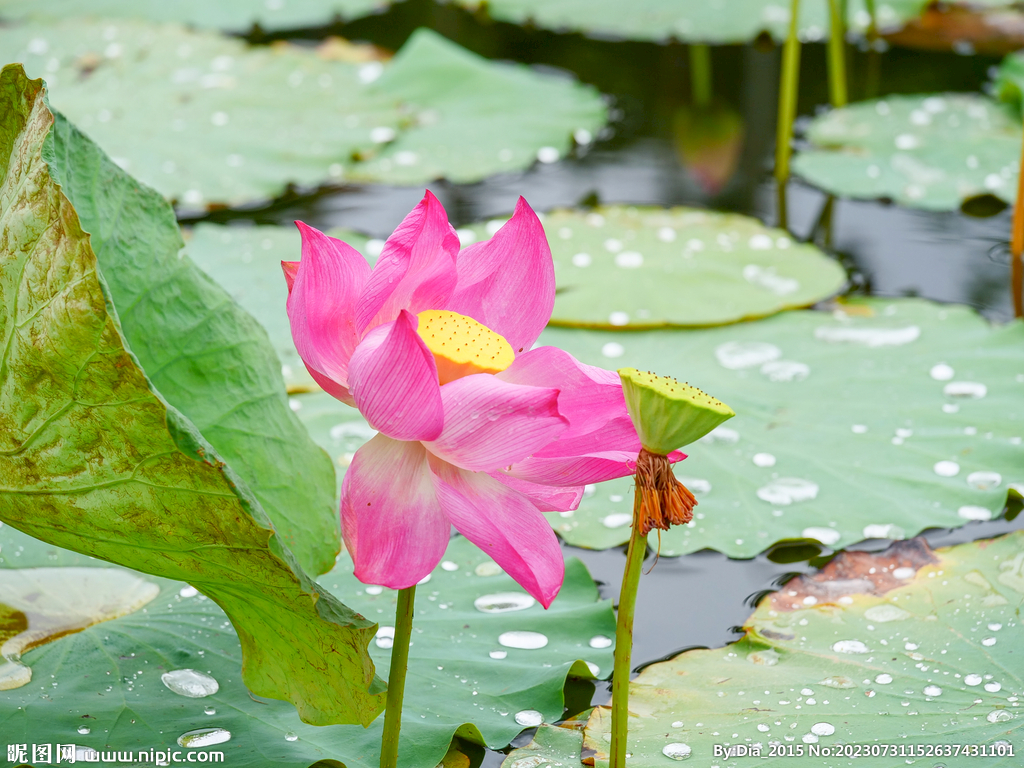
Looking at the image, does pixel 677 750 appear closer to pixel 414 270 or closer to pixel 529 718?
pixel 529 718

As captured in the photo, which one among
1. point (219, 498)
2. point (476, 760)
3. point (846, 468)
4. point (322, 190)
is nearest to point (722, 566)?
point (846, 468)

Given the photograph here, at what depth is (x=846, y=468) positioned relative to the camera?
1305 millimetres

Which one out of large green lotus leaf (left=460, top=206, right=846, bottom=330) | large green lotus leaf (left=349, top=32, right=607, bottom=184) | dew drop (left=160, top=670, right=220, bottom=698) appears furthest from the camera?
large green lotus leaf (left=349, top=32, right=607, bottom=184)

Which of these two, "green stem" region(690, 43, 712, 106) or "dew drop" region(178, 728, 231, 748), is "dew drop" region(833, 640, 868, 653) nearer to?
"dew drop" region(178, 728, 231, 748)

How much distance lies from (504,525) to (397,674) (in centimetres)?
14

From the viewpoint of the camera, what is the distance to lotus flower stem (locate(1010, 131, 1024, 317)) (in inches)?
70.9

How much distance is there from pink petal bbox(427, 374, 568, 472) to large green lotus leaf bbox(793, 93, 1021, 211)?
1.85m

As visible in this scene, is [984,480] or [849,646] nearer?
[849,646]

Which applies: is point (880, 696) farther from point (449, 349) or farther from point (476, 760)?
point (449, 349)

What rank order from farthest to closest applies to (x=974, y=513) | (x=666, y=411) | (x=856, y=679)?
1. (x=974, y=513)
2. (x=856, y=679)
3. (x=666, y=411)

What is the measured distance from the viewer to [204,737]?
2.56 feet

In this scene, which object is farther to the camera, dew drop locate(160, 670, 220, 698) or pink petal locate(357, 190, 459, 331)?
dew drop locate(160, 670, 220, 698)

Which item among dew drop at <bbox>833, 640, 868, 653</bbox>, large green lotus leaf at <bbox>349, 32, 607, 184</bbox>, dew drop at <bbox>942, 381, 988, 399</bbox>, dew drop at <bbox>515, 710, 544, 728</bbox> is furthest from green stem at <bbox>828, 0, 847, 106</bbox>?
dew drop at <bbox>515, 710, 544, 728</bbox>

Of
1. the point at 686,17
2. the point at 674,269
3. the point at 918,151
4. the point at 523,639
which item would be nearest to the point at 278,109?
the point at 674,269
